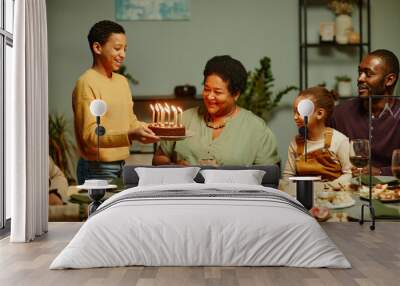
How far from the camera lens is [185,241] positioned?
15.8 ft

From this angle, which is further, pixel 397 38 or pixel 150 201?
pixel 397 38

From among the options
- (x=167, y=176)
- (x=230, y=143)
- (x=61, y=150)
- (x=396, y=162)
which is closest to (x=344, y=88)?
(x=396, y=162)

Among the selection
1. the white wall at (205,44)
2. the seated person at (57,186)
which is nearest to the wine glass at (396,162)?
the white wall at (205,44)

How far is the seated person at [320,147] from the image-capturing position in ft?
26.0

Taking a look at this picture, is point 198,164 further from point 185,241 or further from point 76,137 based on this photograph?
point 185,241

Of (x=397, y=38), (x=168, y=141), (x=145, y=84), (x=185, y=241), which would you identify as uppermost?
(x=397, y=38)

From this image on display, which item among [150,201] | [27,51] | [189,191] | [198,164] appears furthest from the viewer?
[198,164]

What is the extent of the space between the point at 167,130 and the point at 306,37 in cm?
205

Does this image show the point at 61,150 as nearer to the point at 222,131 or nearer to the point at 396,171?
the point at 222,131

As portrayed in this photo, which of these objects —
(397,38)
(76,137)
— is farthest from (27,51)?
(397,38)

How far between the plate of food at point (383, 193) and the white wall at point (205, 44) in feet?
3.79

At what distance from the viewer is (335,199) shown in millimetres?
7910

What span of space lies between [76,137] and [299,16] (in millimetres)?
3107

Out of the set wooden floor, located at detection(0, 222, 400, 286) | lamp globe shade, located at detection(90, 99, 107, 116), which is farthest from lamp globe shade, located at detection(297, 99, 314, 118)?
wooden floor, located at detection(0, 222, 400, 286)
